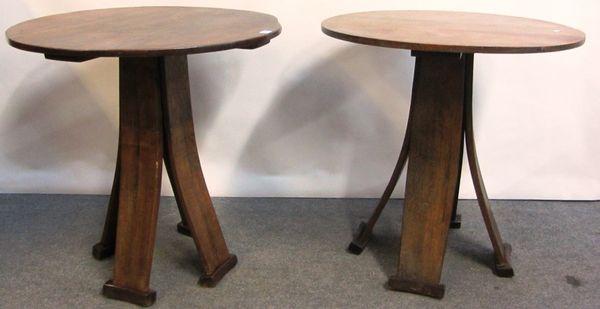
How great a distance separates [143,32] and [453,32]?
88cm

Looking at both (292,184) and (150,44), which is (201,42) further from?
(292,184)

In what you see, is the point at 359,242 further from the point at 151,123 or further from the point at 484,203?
the point at 151,123

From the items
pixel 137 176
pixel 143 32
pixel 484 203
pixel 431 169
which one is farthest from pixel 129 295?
pixel 484 203

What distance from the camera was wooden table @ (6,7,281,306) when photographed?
153 cm

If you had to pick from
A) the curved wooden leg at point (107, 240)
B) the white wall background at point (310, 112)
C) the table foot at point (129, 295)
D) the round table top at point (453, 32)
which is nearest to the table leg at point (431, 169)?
the round table top at point (453, 32)

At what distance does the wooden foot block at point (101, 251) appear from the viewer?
A: 1979 millimetres

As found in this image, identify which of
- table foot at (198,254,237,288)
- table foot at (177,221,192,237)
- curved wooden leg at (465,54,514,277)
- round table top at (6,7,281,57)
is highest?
round table top at (6,7,281,57)

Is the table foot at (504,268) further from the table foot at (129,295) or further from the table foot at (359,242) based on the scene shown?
the table foot at (129,295)

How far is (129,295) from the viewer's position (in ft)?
5.73

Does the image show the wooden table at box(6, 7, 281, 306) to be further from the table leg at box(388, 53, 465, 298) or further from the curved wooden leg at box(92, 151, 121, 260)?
the table leg at box(388, 53, 465, 298)

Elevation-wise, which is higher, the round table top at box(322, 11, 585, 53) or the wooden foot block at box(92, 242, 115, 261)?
the round table top at box(322, 11, 585, 53)

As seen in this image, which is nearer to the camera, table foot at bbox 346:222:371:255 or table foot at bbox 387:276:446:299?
table foot at bbox 387:276:446:299

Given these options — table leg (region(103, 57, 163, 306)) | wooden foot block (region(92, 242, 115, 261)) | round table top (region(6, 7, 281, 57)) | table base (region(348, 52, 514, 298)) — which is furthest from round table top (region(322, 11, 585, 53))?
wooden foot block (region(92, 242, 115, 261))

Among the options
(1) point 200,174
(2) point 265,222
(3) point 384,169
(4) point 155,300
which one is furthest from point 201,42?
(3) point 384,169
